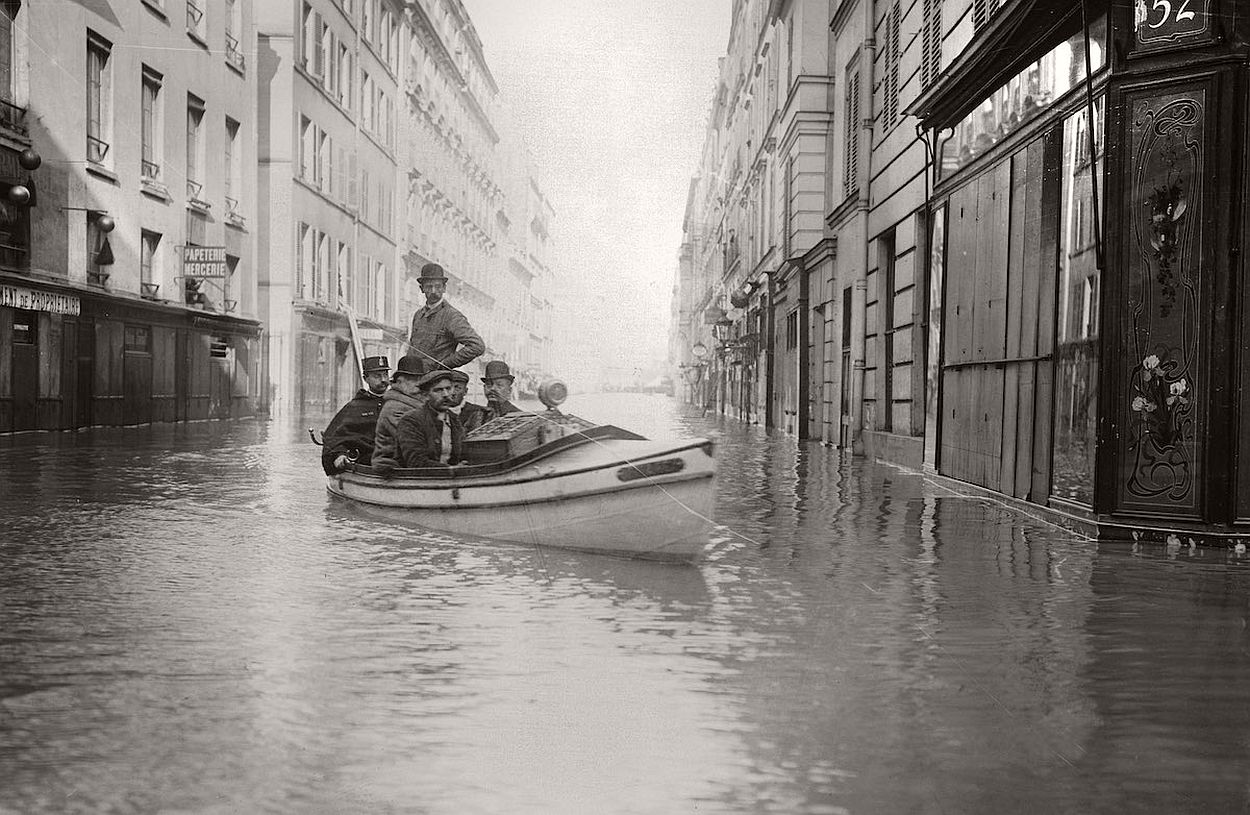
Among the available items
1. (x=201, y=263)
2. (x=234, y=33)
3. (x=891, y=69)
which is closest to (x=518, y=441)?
(x=891, y=69)

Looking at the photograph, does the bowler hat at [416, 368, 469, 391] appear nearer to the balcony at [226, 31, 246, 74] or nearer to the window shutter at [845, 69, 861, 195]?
the window shutter at [845, 69, 861, 195]

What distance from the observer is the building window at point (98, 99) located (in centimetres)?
2581

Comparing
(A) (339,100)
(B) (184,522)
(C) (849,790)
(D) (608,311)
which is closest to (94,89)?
(A) (339,100)

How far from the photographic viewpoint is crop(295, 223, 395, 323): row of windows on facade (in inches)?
1511

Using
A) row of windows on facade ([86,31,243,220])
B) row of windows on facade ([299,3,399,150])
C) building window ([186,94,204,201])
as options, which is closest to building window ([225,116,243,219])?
row of windows on facade ([86,31,243,220])

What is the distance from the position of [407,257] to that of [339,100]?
9926 millimetres

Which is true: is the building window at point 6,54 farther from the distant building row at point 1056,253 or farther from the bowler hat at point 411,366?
the bowler hat at point 411,366

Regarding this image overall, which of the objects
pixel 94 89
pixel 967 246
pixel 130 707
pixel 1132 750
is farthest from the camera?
pixel 94 89

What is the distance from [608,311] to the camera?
100 meters

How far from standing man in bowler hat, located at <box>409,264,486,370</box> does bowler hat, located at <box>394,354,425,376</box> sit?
29.0 inches

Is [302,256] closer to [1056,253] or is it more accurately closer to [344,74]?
[344,74]

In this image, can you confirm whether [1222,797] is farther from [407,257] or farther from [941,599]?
[407,257]

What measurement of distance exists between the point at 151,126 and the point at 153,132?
14 centimetres

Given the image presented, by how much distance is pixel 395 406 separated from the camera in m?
10.6
